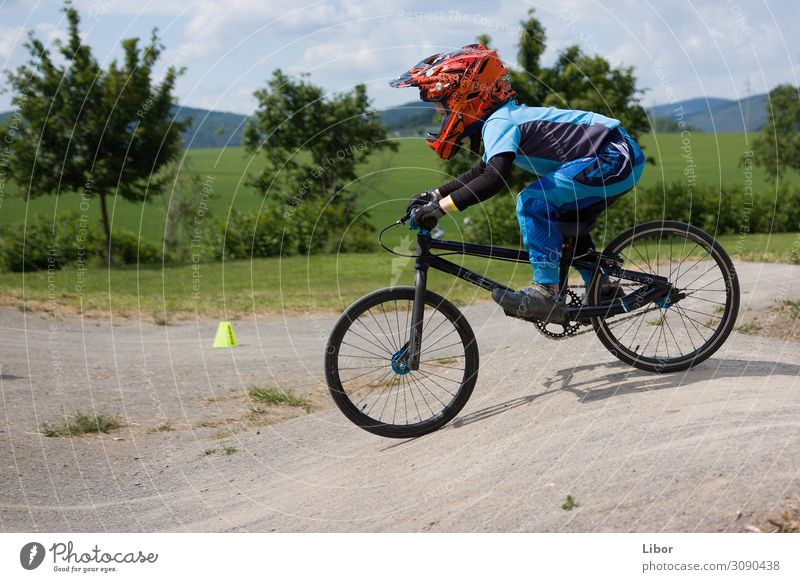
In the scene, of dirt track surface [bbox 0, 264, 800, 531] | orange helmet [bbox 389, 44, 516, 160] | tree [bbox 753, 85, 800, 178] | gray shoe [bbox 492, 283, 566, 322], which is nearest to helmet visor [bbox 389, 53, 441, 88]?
orange helmet [bbox 389, 44, 516, 160]

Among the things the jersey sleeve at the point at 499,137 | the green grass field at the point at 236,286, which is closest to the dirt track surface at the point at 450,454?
the jersey sleeve at the point at 499,137

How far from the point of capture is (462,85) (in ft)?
19.4

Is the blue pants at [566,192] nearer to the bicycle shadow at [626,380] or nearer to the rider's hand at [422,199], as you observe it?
the rider's hand at [422,199]

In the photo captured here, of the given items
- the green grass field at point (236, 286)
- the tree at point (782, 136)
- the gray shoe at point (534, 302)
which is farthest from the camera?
the tree at point (782, 136)

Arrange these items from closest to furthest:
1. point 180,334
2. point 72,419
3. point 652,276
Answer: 1. point 652,276
2. point 72,419
3. point 180,334

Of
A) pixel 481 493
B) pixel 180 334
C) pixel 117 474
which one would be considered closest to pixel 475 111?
pixel 481 493

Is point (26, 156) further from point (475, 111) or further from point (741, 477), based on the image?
point (741, 477)

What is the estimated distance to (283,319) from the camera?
13.1 meters

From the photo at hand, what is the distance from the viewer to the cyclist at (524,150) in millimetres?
5855

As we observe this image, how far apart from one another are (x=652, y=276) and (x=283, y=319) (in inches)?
293

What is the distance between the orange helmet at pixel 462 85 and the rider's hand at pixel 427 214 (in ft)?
1.67

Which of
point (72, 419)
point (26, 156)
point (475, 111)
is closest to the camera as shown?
point (475, 111)

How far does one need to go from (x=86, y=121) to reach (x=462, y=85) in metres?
Result: 18.3

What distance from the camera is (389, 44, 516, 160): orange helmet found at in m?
5.91
